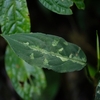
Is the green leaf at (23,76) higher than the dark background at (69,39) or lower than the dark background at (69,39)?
higher

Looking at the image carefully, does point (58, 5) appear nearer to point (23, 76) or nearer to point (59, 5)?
point (59, 5)

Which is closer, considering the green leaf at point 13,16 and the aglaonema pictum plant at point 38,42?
the aglaonema pictum plant at point 38,42

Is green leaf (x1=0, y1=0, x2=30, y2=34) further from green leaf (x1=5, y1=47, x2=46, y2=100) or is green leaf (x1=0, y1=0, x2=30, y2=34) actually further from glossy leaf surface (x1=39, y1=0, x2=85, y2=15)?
green leaf (x1=5, y1=47, x2=46, y2=100)

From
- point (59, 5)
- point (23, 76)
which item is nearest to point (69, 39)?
point (23, 76)

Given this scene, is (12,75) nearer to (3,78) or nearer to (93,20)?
(3,78)

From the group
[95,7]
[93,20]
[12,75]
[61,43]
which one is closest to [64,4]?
[61,43]

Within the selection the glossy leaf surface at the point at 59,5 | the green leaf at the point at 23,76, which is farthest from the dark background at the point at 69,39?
the glossy leaf surface at the point at 59,5

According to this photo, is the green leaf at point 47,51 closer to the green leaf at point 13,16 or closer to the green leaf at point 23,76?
the green leaf at point 13,16
